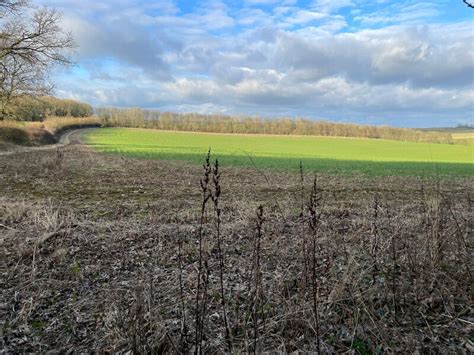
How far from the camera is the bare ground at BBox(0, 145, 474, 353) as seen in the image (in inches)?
154

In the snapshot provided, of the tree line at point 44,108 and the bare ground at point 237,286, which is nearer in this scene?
the bare ground at point 237,286

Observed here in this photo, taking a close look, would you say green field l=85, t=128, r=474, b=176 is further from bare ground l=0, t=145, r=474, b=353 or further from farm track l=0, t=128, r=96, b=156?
bare ground l=0, t=145, r=474, b=353

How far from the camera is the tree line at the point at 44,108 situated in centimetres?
4055

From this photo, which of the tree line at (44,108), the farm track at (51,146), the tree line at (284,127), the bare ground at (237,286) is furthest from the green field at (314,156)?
the tree line at (284,127)

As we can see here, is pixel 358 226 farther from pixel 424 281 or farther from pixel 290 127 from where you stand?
pixel 290 127

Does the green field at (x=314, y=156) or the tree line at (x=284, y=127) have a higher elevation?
the tree line at (x=284, y=127)

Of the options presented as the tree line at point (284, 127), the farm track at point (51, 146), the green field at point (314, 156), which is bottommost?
the green field at point (314, 156)

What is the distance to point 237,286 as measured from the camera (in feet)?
17.7

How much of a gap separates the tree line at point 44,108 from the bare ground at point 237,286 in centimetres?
3714

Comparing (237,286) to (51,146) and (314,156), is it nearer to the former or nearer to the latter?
(314,156)

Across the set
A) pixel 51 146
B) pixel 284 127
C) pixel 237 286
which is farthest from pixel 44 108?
pixel 237 286

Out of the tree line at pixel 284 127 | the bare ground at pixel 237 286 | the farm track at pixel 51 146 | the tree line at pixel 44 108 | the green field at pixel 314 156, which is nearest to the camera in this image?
the bare ground at pixel 237 286

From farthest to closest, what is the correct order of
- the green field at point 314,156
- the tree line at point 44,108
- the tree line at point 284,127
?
the tree line at point 284,127
the tree line at point 44,108
the green field at point 314,156

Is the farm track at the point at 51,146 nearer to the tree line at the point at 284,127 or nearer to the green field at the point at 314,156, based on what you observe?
the green field at the point at 314,156
